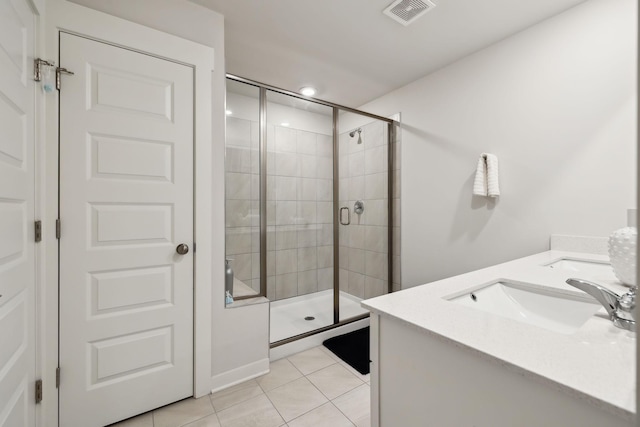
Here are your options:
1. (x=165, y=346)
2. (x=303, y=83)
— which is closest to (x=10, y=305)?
(x=165, y=346)

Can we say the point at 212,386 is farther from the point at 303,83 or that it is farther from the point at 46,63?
the point at 303,83

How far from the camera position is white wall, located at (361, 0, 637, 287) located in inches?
66.9

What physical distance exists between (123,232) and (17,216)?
1.38ft

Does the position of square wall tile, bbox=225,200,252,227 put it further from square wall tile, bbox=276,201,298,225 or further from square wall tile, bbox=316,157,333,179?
square wall tile, bbox=316,157,333,179

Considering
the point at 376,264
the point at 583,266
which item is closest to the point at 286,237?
the point at 376,264

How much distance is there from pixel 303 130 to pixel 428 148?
1.37 metres

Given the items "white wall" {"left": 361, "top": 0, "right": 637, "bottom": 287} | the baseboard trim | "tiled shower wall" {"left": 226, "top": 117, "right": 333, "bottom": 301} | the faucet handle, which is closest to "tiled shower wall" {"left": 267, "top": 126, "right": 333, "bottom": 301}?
"tiled shower wall" {"left": 226, "top": 117, "right": 333, "bottom": 301}

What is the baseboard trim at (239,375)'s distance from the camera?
1.79 meters

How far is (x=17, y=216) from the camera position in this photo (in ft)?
3.65

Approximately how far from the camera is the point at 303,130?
320 centimetres

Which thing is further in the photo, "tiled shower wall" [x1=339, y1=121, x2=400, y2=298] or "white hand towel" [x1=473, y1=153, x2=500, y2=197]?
"tiled shower wall" [x1=339, y1=121, x2=400, y2=298]

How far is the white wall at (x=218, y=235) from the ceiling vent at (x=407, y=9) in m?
1.15

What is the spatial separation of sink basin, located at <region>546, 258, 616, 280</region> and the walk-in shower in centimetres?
166

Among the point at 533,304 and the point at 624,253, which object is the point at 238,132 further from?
the point at 624,253
